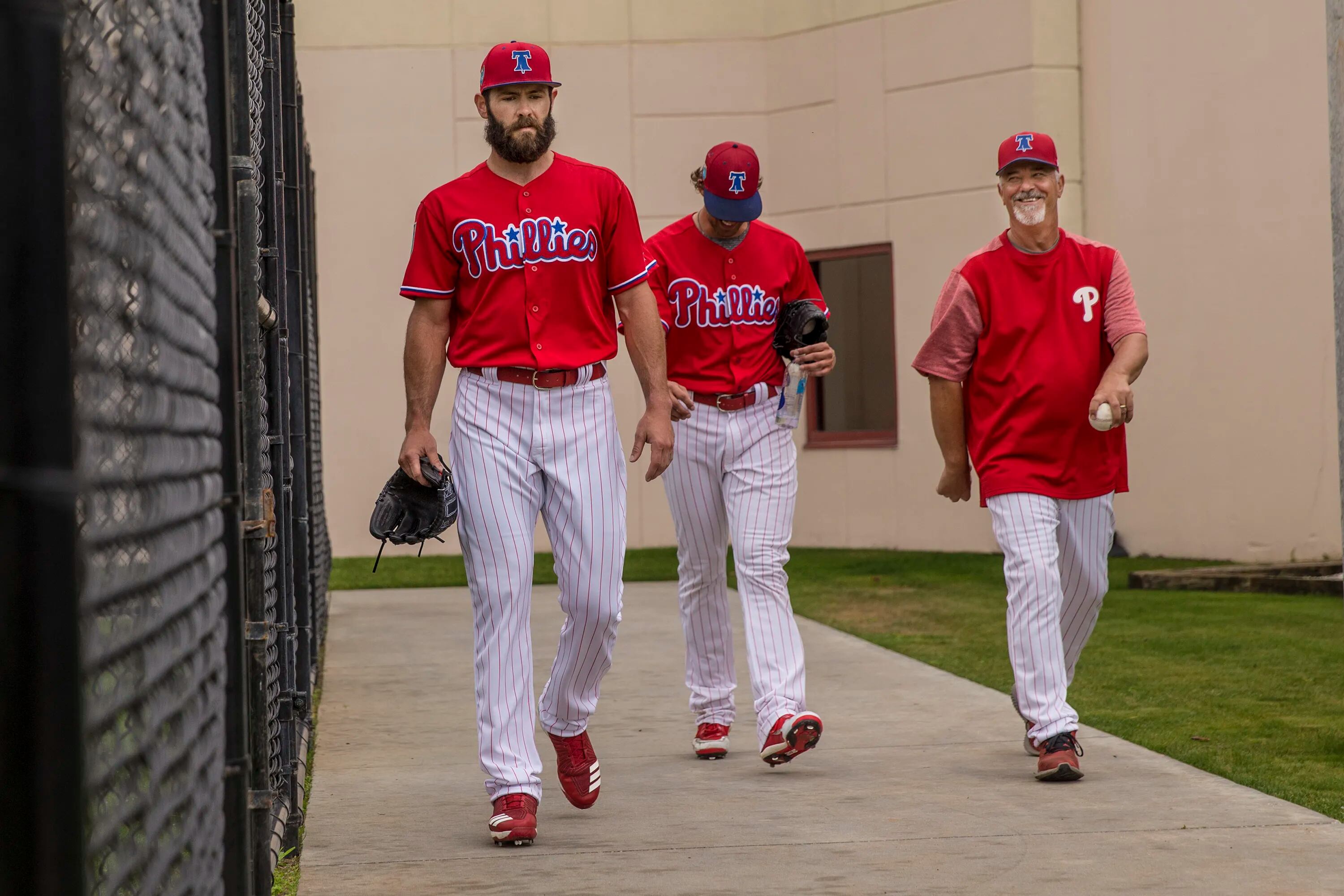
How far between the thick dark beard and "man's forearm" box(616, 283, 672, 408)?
0.52 m

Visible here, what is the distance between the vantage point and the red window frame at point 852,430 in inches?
681

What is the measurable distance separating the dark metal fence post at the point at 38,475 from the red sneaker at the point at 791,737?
4476mm

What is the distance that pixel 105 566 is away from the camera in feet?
5.18

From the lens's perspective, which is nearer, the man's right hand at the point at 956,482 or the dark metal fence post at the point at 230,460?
the dark metal fence post at the point at 230,460

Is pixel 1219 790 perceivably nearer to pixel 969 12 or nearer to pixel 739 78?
pixel 969 12

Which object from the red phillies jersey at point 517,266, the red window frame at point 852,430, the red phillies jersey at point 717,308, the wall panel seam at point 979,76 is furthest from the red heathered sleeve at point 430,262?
the red window frame at point 852,430

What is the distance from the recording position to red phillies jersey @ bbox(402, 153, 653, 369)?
497 centimetres

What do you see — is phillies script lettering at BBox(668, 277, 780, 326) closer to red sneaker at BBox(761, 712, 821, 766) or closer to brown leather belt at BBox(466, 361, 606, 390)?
brown leather belt at BBox(466, 361, 606, 390)

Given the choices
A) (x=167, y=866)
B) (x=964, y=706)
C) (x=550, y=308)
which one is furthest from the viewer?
(x=964, y=706)

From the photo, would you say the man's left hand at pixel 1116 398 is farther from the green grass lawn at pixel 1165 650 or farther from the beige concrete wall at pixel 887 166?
the beige concrete wall at pixel 887 166

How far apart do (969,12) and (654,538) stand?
6.48 meters

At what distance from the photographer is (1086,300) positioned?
232 inches

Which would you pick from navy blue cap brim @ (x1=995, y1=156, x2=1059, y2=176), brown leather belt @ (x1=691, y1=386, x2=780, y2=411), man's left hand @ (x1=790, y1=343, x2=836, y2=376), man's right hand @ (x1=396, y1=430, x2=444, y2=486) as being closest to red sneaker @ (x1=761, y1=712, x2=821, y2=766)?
brown leather belt @ (x1=691, y1=386, x2=780, y2=411)

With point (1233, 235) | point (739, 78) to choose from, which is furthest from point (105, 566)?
point (739, 78)
